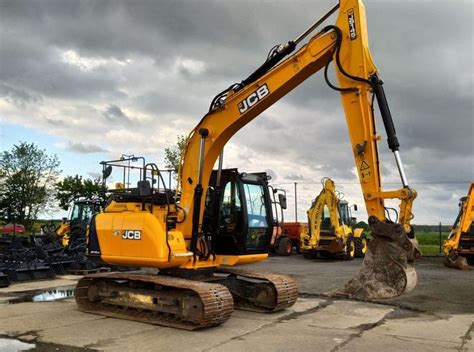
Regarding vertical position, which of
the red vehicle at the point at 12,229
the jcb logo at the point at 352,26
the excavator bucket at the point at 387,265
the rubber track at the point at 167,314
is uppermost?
the jcb logo at the point at 352,26

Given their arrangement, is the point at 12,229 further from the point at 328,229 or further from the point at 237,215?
the point at 237,215

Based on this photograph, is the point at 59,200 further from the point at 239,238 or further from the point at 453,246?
the point at 239,238

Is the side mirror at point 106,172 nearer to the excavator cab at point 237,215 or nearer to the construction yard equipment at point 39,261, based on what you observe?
the excavator cab at point 237,215

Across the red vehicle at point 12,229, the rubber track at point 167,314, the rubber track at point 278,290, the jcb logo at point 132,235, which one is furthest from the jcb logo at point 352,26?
the red vehicle at point 12,229

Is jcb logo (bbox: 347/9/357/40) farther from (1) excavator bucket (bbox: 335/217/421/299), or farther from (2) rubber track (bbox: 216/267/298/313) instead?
(2) rubber track (bbox: 216/267/298/313)

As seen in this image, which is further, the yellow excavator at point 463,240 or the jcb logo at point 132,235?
the yellow excavator at point 463,240

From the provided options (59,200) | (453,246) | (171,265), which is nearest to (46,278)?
(171,265)

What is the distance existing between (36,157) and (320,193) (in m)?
36.6

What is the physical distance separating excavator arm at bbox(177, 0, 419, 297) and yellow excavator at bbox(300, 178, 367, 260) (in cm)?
1278

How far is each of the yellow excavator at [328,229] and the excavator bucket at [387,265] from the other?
13.2 m

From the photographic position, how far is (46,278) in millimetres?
14734

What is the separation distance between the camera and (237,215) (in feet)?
30.7

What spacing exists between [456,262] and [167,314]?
42.4ft

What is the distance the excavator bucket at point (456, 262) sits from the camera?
17875 mm
